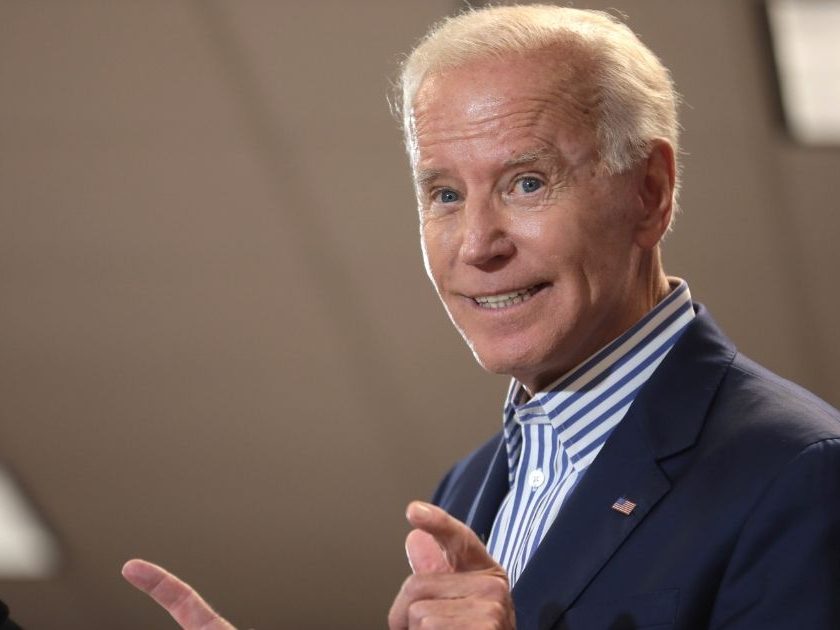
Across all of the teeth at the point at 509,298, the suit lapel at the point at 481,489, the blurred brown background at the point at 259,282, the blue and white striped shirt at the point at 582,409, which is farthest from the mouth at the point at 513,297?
the blurred brown background at the point at 259,282

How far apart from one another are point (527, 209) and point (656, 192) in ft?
0.91

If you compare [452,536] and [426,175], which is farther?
[426,175]

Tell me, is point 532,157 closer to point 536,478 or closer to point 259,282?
point 536,478

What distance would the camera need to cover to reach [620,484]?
195cm

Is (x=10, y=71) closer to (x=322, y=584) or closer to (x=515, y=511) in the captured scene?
(x=322, y=584)

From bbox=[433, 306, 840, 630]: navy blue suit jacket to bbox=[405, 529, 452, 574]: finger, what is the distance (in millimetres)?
274

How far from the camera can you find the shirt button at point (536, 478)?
2.22 meters

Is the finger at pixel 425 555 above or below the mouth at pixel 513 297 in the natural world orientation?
below

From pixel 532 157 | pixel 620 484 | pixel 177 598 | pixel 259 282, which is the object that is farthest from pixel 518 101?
pixel 259 282

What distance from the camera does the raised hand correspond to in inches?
64.5

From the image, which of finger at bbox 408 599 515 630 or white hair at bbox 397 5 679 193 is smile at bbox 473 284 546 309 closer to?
white hair at bbox 397 5 679 193

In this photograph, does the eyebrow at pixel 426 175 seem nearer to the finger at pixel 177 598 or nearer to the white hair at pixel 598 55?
the white hair at pixel 598 55

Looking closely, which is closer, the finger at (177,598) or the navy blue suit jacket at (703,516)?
the navy blue suit jacket at (703,516)

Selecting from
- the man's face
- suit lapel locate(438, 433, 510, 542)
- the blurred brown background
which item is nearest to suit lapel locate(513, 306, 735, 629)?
the man's face
